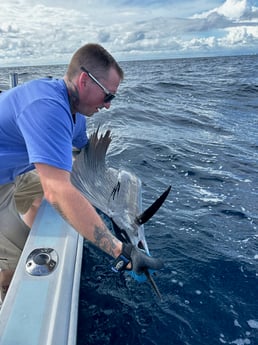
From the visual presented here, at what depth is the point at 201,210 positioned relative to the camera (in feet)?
13.3

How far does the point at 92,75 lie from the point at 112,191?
1.58 metres

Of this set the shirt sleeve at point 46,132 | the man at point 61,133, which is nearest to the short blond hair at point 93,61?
the man at point 61,133

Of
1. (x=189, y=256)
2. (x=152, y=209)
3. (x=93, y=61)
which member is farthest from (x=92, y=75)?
(x=189, y=256)

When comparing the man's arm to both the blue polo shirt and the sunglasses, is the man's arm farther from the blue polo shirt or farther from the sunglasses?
the sunglasses

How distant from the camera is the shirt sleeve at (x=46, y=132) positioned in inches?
69.8

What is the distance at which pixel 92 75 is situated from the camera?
6.90 ft

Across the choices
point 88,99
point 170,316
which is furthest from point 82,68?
point 170,316

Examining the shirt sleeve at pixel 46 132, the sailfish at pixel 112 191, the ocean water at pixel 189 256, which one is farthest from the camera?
the sailfish at pixel 112 191

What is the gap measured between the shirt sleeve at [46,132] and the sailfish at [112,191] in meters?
0.84

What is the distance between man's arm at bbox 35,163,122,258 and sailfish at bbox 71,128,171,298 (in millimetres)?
517

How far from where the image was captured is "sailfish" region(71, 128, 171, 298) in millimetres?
2545

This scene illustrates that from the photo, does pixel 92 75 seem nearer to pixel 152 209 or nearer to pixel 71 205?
pixel 71 205

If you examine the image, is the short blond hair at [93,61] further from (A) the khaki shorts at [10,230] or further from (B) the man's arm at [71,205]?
(A) the khaki shorts at [10,230]

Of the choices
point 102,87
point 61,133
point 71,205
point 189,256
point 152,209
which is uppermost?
point 102,87
